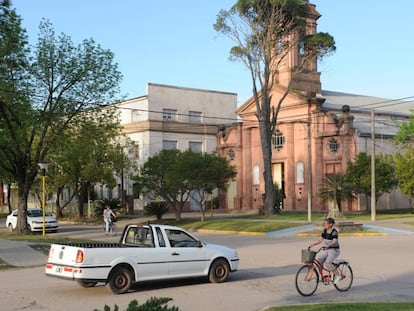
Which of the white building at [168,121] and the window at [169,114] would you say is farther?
the window at [169,114]

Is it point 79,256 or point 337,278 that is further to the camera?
point 337,278

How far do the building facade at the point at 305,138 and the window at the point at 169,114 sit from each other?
5385 millimetres

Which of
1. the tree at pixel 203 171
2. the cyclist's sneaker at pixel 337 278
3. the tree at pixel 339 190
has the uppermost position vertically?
the tree at pixel 203 171

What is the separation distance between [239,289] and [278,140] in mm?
44317

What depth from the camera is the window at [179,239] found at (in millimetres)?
13643

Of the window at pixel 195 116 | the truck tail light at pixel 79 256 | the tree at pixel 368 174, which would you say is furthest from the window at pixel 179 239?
the window at pixel 195 116

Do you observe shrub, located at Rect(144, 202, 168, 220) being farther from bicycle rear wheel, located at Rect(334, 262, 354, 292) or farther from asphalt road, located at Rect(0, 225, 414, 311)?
bicycle rear wheel, located at Rect(334, 262, 354, 292)

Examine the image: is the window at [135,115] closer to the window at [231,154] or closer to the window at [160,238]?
the window at [231,154]

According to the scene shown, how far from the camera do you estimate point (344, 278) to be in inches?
500

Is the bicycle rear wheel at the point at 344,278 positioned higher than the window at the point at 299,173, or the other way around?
the window at the point at 299,173

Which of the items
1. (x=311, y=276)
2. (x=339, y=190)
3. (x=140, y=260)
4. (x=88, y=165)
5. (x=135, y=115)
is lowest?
(x=311, y=276)

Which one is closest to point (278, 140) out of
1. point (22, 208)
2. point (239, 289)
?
point (22, 208)

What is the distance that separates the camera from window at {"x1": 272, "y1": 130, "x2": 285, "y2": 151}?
56344 mm

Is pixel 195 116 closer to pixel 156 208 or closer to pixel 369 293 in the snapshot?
pixel 156 208
